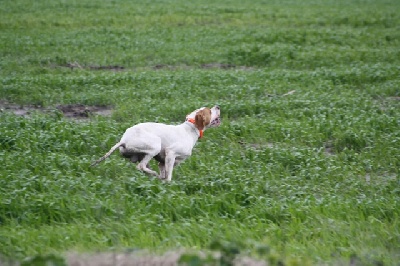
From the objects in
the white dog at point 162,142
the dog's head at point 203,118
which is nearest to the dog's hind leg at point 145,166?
the white dog at point 162,142

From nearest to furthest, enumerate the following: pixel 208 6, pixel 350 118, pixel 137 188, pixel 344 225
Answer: pixel 344 225, pixel 137 188, pixel 350 118, pixel 208 6

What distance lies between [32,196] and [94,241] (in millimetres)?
1395

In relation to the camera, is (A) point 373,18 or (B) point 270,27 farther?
(A) point 373,18

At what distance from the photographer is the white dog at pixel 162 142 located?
7644mm

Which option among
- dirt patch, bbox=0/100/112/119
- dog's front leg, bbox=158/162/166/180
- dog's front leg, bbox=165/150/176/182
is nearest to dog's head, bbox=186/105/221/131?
dog's front leg, bbox=165/150/176/182

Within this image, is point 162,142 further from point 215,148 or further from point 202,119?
point 215,148

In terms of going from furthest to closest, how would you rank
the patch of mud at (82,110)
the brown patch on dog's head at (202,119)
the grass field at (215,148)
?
the patch of mud at (82,110) → the brown patch on dog's head at (202,119) → the grass field at (215,148)

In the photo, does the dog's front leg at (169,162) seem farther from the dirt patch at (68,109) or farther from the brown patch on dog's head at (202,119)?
the dirt patch at (68,109)

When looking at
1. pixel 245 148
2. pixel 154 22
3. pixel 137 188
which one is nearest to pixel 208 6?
pixel 154 22

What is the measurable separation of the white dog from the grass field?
23 cm

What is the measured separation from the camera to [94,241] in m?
5.68

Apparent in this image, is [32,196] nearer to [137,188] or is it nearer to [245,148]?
[137,188]

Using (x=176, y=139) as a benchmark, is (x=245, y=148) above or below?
below

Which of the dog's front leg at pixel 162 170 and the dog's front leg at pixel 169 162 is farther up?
the dog's front leg at pixel 169 162
